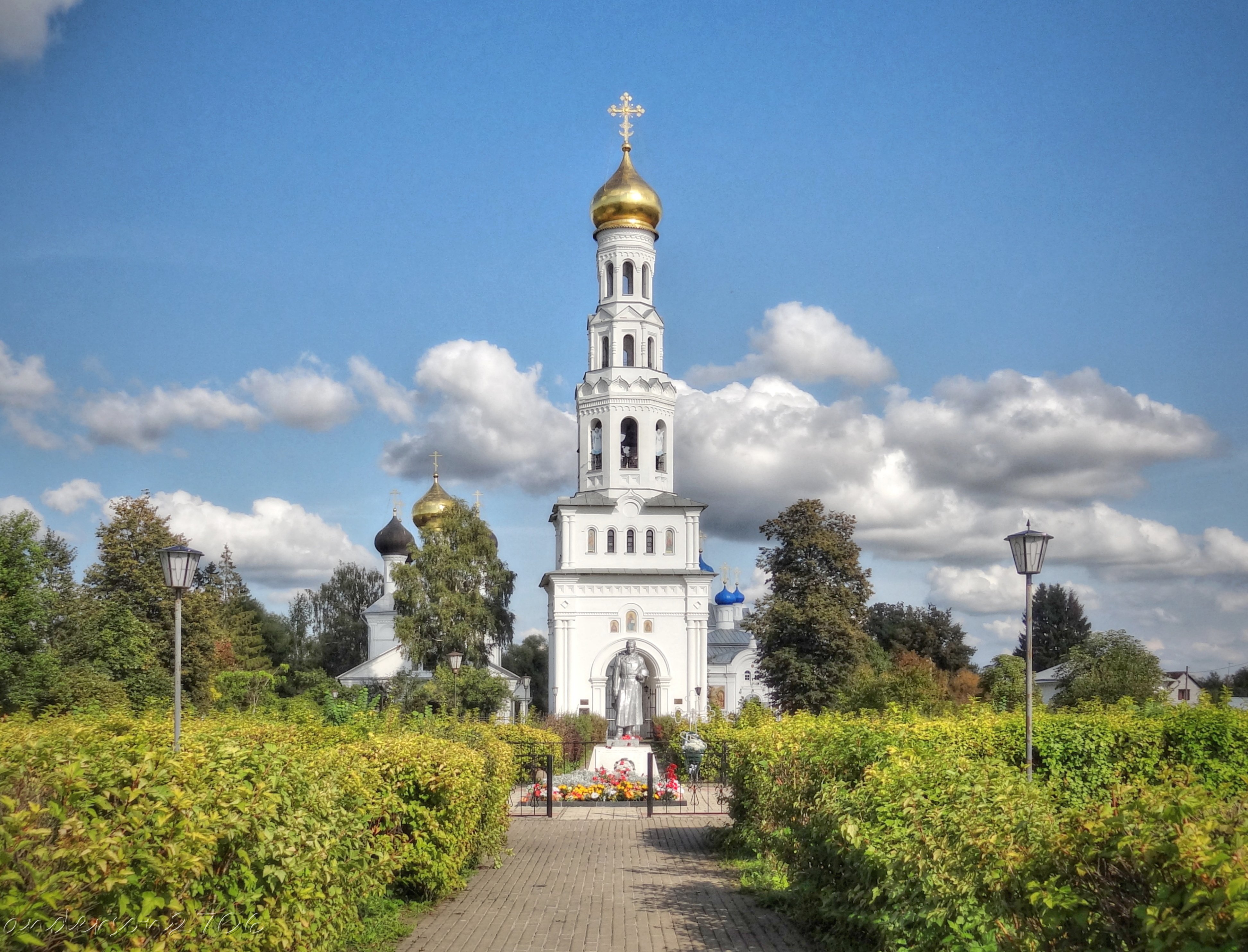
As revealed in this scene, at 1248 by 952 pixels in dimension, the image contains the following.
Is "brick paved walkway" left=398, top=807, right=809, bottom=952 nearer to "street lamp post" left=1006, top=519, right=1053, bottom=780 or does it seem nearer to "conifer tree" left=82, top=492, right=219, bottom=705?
"street lamp post" left=1006, top=519, right=1053, bottom=780

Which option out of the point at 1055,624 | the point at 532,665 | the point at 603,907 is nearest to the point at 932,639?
the point at 1055,624

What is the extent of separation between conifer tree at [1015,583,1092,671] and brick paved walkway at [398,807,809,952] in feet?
194

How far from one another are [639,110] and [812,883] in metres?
40.3

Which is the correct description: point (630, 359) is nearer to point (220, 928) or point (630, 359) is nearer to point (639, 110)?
point (639, 110)

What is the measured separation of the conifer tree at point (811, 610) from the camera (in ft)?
121

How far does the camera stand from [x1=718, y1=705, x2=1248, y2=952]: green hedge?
3.82 metres

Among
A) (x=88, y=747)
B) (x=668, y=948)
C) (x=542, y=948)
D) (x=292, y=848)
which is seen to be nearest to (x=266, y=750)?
(x=292, y=848)

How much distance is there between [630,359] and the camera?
43.8m

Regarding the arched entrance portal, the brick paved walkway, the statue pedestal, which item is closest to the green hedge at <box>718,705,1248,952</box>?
the brick paved walkway

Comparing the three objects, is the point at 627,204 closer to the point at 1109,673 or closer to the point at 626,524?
the point at 626,524

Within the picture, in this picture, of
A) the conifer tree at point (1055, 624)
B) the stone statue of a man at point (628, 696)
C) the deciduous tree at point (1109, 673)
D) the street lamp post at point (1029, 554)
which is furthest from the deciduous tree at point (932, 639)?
the street lamp post at point (1029, 554)

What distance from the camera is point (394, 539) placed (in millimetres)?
59688

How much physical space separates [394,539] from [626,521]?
860 inches

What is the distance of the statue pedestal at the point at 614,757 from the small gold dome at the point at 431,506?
29.2m
